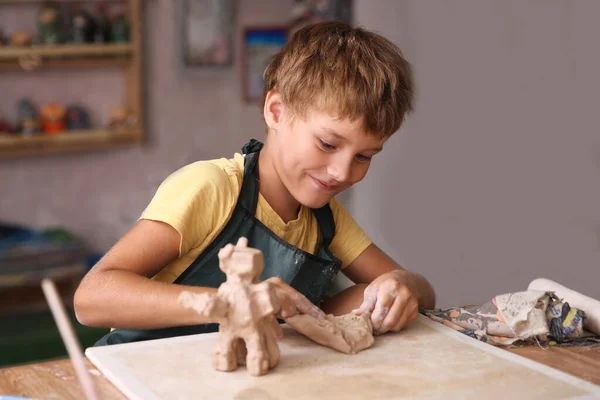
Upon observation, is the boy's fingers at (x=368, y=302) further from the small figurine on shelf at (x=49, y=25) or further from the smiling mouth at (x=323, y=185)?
the small figurine on shelf at (x=49, y=25)

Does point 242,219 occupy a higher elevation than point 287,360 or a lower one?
higher

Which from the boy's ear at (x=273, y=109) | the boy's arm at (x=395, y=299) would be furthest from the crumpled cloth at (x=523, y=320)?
the boy's ear at (x=273, y=109)

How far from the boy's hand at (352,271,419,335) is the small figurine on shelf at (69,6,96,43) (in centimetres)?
252

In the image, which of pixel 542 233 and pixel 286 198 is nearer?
pixel 286 198

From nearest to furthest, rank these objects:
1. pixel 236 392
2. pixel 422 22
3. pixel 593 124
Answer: pixel 236 392 → pixel 593 124 → pixel 422 22

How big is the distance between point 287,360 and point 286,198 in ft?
1.64

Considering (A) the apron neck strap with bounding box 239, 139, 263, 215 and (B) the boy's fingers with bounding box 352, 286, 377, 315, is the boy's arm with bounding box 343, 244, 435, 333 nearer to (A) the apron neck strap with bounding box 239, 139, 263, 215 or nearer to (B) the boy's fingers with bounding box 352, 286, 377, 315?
(B) the boy's fingers with bounding box 352, 286, 377, 315

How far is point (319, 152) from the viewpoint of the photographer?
1446 mm

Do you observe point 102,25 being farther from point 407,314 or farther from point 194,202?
point 407,314

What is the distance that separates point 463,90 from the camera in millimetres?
3264

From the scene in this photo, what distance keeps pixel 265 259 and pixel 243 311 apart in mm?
426

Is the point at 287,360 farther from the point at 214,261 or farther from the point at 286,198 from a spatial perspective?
the point at 286,198

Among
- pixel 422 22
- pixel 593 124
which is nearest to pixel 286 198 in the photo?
pixel 593 124

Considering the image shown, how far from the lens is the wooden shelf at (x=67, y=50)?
11.3 feet
